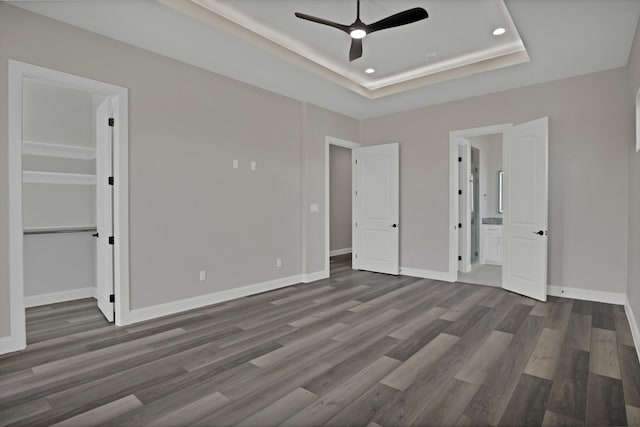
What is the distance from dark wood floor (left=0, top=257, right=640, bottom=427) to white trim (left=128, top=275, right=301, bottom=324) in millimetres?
152

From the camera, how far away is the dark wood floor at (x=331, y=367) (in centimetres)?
209

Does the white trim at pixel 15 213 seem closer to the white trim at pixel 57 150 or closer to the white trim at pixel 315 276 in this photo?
the white trim at pixel 57 150

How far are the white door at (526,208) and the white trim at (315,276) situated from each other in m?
2.71

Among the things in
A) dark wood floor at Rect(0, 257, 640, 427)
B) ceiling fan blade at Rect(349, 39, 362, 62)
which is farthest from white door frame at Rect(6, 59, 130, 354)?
ceiling fan blade at Rect(349, 39, 362, 62)

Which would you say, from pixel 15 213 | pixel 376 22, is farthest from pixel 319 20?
pixel 15 213

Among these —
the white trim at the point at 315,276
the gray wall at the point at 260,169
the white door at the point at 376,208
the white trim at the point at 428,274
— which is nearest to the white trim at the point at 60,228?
the gray wall at the point at 260,169

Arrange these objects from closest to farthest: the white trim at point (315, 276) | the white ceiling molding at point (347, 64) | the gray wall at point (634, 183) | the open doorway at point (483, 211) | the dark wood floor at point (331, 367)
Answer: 1. the dark wood floor at point (331, 367)
2. the gray wall at point (634, 183)
3. the white ceiling molding at point (347, 64)
4. the white trim at point (315, 276)
5. the open doorway at point (483, 211)

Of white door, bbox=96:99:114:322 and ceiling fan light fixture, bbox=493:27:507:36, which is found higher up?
ceiling fan light fixture, bbox=493:27:507:36

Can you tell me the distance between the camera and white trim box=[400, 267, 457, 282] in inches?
221

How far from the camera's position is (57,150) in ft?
14.8

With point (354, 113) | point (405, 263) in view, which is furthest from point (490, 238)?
point (354, 113)

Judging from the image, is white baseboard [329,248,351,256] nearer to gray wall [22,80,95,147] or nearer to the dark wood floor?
the dark wood floor

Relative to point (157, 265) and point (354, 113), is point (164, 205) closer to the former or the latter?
point (157, 265)

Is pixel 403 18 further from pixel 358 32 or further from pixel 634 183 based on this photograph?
pixel 634 183
